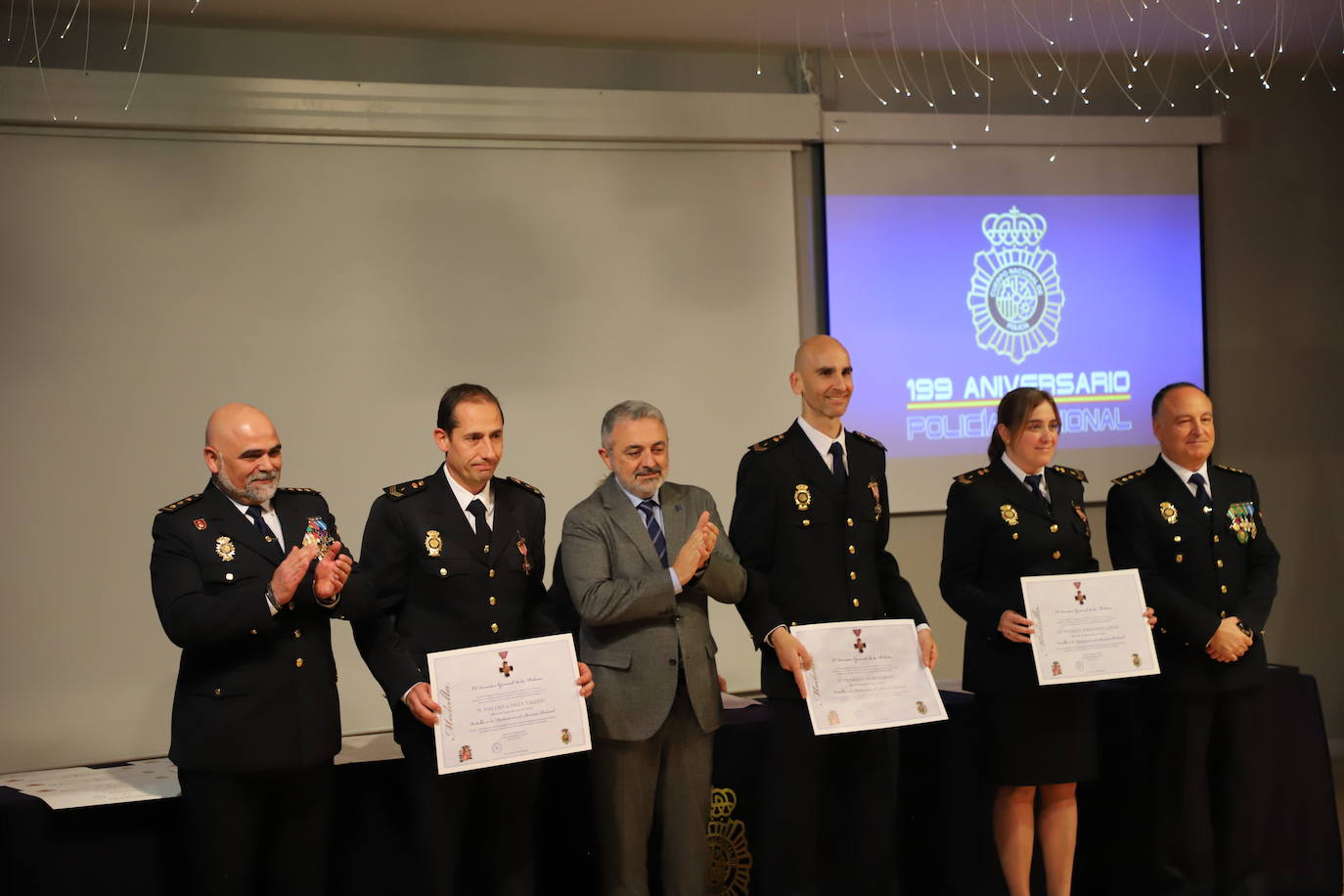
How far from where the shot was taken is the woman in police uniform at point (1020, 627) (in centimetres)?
361

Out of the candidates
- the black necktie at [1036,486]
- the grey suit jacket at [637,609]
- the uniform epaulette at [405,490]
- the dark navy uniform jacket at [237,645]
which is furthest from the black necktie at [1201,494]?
the dark navy uniform jacket at [237,645]

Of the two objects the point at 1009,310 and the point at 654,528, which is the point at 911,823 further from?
the point at 1009,310

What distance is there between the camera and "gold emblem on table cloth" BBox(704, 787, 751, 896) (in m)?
3.86

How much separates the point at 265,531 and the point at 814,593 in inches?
59.1

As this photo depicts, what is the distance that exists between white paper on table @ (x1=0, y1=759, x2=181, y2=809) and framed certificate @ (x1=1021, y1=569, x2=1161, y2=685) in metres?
2.54

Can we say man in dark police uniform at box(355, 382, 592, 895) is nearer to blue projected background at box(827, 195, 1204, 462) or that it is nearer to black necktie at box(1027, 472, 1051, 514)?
black necktie at box(1027, 472, 1051, 514)

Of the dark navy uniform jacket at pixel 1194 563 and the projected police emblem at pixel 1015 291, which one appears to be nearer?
the dark navy uniform jacket at pixel 1194 563

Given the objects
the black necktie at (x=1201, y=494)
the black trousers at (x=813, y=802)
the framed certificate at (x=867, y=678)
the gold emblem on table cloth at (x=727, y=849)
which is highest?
the black necktie at (x=1201, y=494)

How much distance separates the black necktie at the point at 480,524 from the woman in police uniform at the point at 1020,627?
1.40 meters

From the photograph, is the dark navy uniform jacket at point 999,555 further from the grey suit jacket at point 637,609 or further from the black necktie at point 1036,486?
the grey suit jacket at point 637,609

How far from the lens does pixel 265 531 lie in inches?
123

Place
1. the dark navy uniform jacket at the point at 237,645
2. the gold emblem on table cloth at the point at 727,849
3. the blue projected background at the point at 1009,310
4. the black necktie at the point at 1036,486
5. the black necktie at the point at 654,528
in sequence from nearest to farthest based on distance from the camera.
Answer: the dark navy uniform jacket at the point at 237,645 < the black necktie at the point at 654,528 < the black necktie at the point at 1036,486 < the gold emblem on table cloth at the point at 727,849 < the blue projected background at the point at 1009,310

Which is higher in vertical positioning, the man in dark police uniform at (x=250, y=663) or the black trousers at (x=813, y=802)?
the man in dark police uniform at (x=250, y=663)

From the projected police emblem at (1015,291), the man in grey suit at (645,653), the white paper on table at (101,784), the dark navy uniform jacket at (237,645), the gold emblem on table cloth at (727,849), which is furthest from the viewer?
the projected police emblem at (1015,291)
